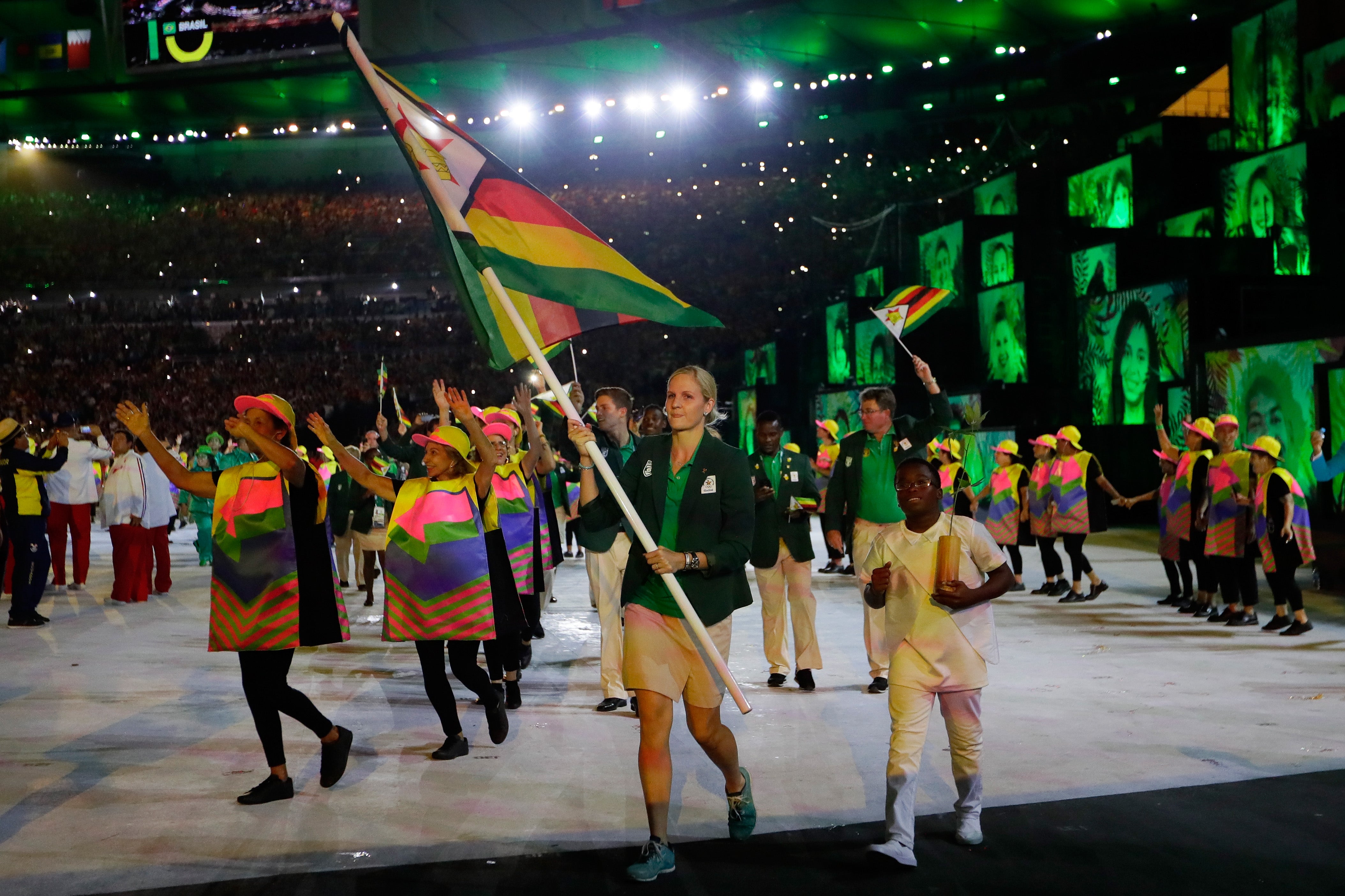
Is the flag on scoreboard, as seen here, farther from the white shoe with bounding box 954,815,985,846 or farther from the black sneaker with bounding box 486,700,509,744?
the white shoe with bounding box 954,815,985,846

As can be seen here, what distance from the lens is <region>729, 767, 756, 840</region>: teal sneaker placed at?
4.29 metres

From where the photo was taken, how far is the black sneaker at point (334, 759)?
521cm

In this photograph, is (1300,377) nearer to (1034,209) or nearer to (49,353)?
(1034,209)

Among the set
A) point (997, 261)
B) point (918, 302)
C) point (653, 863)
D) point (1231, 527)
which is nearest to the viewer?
point (653, 863)

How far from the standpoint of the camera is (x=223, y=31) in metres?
26.9

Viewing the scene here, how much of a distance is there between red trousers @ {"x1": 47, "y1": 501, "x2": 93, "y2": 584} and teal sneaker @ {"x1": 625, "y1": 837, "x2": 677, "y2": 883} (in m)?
11.7

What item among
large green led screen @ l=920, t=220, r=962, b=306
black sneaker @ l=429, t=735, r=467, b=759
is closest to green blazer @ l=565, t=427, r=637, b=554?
black sneaker @ l=429, t=735, r=467, b=759

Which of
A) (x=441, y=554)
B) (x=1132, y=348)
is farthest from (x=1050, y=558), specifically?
(x=1132, y=348)

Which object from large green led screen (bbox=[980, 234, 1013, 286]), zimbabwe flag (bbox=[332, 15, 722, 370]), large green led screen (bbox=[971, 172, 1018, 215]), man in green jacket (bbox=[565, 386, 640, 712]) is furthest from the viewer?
large green led screen (bbox=[971, 172, 1018, 215])

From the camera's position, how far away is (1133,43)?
30.7 meters

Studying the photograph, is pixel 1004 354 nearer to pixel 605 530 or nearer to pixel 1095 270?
pixel 1095 270

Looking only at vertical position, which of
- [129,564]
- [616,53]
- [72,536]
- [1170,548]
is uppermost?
[616,53]

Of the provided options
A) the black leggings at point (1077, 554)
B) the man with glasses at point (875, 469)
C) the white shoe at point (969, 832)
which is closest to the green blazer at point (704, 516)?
the white shoe at point (969, 832)

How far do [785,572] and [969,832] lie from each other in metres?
3.29
